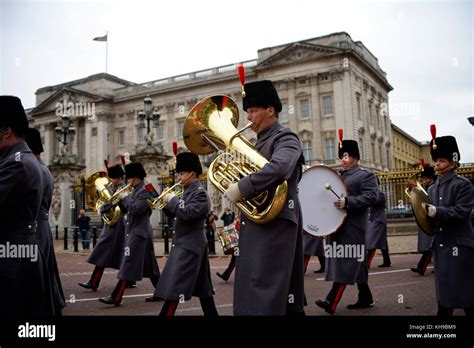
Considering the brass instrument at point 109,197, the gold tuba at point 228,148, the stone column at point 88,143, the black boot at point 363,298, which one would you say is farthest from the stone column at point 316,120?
the gold tuba at point 228,148

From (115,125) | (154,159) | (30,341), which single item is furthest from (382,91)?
(30,341)

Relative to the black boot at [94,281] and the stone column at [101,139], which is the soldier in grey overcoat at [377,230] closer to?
the black boot at [94,281]

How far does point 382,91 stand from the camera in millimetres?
54531

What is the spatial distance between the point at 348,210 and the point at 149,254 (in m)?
3.79

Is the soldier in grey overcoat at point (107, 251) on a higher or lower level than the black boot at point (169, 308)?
higher

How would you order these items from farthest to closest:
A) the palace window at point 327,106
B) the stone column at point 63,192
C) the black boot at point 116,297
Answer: the palace window at point 327,106, the stone column at point 63,192, the black boot at point 116,297

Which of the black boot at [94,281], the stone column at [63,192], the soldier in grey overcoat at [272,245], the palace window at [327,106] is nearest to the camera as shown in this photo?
the soldier in grey overcoat at [272,245]

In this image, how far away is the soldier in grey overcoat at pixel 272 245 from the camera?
3.55m

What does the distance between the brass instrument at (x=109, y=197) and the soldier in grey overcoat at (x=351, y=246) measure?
407 cm

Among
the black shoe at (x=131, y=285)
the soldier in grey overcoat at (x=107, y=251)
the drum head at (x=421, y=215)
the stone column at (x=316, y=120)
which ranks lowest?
the black shoe at (x=131, y=285)

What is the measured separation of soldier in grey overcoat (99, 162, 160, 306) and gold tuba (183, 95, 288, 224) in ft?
10.1

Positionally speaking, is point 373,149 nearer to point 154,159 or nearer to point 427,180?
point 154,159

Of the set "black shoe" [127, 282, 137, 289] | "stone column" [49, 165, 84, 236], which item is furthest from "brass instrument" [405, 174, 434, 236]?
"stone column" [49, 165, 84, 236]

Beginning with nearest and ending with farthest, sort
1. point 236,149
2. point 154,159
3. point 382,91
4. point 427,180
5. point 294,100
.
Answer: point 236,149 → point 427,180 → point 154,159 → point 294,100 → point 382,91
